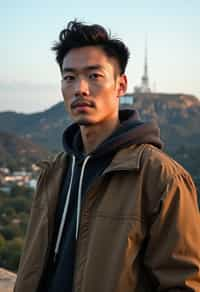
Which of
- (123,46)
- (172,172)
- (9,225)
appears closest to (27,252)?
(172,172)

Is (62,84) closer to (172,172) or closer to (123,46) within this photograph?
(123,46)

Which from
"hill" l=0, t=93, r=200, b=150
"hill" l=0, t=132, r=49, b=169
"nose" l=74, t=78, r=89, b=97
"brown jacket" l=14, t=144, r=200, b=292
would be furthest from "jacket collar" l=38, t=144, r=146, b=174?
"hill" l=0, t=132, r=49, b=169

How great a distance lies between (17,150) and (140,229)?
7181 cm

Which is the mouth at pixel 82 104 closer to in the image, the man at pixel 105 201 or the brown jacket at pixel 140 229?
the man at pixel 105 201

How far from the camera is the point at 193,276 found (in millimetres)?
1510

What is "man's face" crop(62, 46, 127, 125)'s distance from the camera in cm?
182

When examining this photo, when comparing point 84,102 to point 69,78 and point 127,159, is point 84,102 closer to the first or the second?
point 69,78

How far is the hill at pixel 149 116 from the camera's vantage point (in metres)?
77.7

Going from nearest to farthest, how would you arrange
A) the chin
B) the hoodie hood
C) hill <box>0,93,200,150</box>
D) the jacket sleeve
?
the jacket sleeve → the hoodie hood → the chin → hill <box>0,93,200,150</box>

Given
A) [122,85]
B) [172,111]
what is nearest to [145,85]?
[172,111]

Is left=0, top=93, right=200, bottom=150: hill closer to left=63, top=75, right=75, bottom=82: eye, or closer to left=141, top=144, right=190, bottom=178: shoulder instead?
left=63, top=75, right=75, bottom=82: eye

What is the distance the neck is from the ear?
0.34 feet

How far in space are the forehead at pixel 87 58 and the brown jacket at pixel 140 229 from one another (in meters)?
0.34

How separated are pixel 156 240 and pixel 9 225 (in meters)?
32.1
